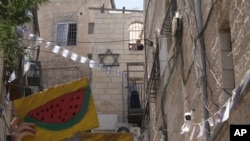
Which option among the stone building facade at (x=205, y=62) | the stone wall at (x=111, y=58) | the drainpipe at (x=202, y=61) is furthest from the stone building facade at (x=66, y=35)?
the drainpipe at (x=202, y=61)

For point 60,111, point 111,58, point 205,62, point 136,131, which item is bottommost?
point 136,131

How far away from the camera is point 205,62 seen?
8930 millimetres

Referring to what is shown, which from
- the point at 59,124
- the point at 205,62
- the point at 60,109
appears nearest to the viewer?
the point at 205,62

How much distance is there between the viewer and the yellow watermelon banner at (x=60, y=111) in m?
9.57

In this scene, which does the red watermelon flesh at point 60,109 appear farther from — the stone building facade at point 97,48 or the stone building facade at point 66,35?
the stone building facade at point 66,35

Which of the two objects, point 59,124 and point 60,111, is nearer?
point 59,124

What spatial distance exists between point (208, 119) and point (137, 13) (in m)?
20.2

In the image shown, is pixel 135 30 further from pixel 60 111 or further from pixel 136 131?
pixel 60 111

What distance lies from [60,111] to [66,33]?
22754mm

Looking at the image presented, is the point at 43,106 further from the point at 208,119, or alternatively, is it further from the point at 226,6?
the point at 226,6

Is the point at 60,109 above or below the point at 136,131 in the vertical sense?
above

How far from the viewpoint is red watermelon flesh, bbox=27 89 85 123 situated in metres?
9.76

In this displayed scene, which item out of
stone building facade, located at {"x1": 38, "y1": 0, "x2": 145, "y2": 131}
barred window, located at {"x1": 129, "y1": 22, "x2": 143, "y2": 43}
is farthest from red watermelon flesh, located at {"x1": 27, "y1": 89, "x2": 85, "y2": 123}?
barred window, located at {"x1": 129, "y1": 22, "x2": 143, "y2": 43}

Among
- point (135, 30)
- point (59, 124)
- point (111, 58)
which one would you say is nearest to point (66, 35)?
point (135, 30)
